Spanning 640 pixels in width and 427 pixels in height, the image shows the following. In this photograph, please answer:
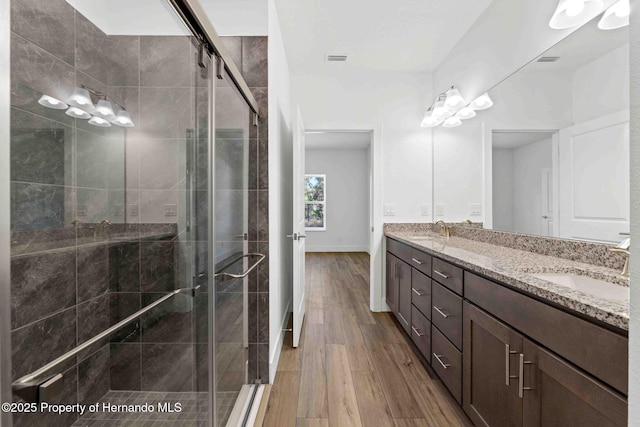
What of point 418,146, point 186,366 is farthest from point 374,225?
point 186,366

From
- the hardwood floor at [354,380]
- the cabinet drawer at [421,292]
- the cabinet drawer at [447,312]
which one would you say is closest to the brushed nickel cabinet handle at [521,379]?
the cabinet drawer at [447,312]

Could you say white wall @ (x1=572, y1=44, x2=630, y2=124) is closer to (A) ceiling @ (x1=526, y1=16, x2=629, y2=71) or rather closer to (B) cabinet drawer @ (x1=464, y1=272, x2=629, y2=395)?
(A) ceiling @ (x1=526, y1=16, x2=629, y2=71)

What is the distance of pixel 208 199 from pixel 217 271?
1.11 ft

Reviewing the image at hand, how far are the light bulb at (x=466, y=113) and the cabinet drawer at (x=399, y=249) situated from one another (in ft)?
4.42

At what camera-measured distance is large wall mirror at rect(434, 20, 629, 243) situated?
55.7 inches

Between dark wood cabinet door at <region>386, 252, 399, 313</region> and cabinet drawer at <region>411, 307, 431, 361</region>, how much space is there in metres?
0.49

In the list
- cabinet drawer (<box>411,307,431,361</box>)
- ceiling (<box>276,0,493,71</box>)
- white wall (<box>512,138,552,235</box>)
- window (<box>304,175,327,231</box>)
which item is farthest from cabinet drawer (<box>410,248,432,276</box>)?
window (<box>304,175,327,231</box>)

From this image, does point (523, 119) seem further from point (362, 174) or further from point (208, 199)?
point (362, 174)

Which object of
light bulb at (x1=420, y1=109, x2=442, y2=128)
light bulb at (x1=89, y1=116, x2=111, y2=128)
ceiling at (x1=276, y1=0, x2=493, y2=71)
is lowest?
light bulb at (x1=89, y1=116, x2=111, y2=128)

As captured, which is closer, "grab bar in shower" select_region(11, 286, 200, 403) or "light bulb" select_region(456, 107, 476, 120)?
"grab bar in shower" select_region(11, 286, 200, 403)

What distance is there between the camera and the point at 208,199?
124 cm

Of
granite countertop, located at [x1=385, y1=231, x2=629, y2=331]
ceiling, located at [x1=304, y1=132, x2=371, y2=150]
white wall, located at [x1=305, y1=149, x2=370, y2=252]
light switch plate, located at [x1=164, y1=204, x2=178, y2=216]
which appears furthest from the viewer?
white wall, located at [x1=305, y1=149, x2=370, y2=252]

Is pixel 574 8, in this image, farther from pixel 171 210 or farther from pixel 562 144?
pixel 171 210

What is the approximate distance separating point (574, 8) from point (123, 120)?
2181 mm
